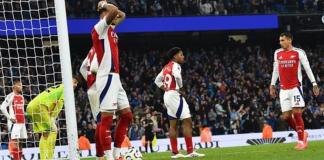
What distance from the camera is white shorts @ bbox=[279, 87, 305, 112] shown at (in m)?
14.4

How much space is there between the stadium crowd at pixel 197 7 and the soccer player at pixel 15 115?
1589 centimetres

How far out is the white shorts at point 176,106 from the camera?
14.3m

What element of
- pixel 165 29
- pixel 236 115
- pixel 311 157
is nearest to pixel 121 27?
pixel 165 29

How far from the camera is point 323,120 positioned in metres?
29.8

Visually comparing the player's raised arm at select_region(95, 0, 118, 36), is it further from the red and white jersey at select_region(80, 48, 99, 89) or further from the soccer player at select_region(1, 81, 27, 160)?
the soccer player at select_region(1, 81, 27, 160)

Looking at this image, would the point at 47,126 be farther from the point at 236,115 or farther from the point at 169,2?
the point at 169,2

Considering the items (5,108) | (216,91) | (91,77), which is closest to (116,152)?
(91,77)

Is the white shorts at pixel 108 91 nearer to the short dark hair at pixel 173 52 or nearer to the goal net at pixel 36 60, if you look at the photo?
the goal net at pixel 36 60

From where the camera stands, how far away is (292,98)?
47.3 ft

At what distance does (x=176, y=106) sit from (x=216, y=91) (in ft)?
61.7

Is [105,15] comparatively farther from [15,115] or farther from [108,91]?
[15,115]

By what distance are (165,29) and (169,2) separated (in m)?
1.81

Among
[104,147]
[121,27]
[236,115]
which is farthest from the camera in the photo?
[121,27]

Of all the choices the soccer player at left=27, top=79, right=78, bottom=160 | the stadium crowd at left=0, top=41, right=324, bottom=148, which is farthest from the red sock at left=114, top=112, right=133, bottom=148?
the stadium crowd at left=0, top=41, right=324, bottom=148
